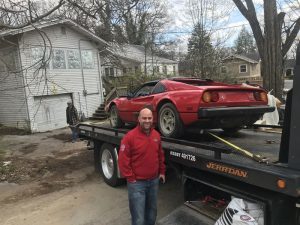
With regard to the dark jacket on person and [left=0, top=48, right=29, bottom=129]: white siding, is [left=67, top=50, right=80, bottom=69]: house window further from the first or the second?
the dark jacket on person

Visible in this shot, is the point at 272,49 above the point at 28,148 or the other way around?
above

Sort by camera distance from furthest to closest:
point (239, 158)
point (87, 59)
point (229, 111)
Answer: point (87, 59) → point (229, 111) → point (239, 158)

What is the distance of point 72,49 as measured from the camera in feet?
67.7

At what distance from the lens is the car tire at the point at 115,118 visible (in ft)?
25.6

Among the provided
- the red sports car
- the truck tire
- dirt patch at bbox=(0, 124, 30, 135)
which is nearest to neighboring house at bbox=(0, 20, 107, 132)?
dirt patch at bbox=(0, 124, 30, 135)

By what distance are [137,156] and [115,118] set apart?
357cm

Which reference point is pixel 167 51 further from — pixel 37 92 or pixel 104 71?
pixel 37 92

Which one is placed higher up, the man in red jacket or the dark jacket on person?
the man in red jacket

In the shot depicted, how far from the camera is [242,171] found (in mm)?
3686

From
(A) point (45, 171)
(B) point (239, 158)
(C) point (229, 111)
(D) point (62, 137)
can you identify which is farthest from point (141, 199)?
(D) point (62, 137)

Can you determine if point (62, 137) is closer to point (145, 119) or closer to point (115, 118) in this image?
point (115, 118)

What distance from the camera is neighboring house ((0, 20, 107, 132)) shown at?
18.1m

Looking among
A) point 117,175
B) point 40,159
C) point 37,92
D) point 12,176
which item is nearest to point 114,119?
point 117,175

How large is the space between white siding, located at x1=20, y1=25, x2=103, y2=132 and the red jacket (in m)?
13.9
